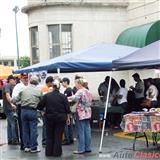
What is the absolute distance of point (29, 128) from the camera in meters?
11.8

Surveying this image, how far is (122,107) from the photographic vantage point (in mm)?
15805

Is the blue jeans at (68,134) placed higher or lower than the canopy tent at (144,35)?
lower

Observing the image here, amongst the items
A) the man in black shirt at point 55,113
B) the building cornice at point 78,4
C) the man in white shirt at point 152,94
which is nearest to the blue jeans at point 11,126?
the man in black shirt at point 55,113

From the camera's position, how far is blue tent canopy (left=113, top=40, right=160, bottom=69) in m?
11.2

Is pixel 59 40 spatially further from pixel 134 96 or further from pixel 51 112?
pixel 51 112

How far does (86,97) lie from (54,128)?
3.38 ft

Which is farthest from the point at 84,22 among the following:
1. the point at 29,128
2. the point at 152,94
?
the point at 29,128

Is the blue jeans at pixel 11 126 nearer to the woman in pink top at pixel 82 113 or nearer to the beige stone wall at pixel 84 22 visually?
the woman in pink top at pixel 82 113

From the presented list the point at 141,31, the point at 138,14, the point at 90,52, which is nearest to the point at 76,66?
the point at 90,52

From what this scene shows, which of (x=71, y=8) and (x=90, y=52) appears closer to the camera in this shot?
(x=90, y=52)

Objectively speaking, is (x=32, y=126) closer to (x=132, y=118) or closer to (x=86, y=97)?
(x=86, y=97)

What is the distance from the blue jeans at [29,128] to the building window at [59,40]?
45.5ft

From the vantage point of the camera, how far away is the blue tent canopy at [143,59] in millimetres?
11245

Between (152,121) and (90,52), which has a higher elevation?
(90,52)
